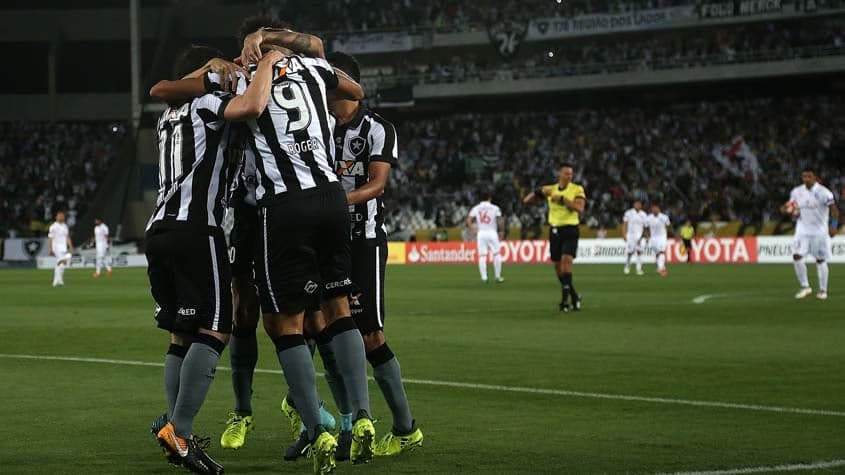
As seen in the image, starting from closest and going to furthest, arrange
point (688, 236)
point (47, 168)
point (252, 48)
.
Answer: point (252, 48) → point (688, 236) → point (47, 168)

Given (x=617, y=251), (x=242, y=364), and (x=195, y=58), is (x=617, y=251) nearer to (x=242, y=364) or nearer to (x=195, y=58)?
(x=242, y=364)

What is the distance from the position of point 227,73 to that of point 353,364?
1.71 metres

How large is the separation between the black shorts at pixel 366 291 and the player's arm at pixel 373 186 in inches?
12.5

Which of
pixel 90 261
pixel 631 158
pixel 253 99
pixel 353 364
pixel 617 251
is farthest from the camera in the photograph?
pixel 631 158

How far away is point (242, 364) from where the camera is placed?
840 centimetres

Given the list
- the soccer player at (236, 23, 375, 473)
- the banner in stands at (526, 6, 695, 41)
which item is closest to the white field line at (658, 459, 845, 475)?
the soccer player at (236, 23, 375, 473)

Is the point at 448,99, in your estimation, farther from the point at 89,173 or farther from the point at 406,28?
the point at 89,173

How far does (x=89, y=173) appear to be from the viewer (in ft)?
218

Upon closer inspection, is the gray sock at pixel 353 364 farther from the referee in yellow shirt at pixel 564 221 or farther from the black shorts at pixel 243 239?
the referee in yellow shirt at pixel 564 221

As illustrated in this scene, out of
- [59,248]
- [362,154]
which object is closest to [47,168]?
[59,248]

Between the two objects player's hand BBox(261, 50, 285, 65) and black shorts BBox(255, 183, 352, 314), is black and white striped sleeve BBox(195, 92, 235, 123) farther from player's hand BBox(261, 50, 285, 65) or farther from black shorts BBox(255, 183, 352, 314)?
black shorts BBox(255, 183, 352, 314)

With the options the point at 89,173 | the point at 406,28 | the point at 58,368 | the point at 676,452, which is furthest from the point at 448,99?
the point at 676,452

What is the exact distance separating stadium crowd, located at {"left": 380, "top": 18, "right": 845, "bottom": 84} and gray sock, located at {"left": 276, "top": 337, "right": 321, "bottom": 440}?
5249 cm

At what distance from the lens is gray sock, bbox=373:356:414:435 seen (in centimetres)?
807
